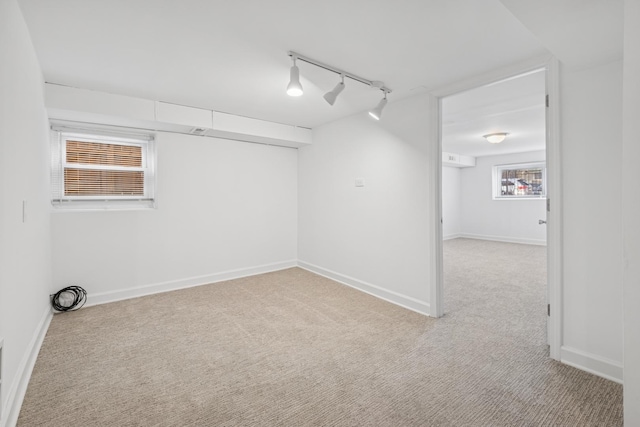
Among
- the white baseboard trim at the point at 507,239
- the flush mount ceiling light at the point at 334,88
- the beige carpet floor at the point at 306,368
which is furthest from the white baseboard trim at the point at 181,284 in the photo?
the white baseboard trim at the point at 507,239

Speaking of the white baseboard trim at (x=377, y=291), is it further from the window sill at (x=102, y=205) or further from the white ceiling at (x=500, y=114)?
the window sill at (x=102, y=205)

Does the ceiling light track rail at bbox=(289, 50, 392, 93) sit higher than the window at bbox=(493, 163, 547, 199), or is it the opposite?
the ceiling light track rail at bbox=(289, 50, 392, 93)

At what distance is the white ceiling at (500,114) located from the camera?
3.20m

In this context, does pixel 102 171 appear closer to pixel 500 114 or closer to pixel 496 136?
pixel 500 114

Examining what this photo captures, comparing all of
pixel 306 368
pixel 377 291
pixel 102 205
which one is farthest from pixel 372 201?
pixel 102 205

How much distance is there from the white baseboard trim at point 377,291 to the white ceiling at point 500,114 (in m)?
2.23

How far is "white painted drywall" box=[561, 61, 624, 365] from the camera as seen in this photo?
197cm

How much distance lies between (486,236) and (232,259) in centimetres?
720

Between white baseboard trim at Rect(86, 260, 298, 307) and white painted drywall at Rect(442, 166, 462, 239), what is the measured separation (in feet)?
17.5

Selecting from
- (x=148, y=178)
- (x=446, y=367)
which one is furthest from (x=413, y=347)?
(x=148, y=178)

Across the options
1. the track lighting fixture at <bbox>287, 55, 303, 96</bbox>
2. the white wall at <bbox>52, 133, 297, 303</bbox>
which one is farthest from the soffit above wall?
the white wall at <bbox>52, 133, 297, 303</bbox>

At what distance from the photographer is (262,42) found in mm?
2135

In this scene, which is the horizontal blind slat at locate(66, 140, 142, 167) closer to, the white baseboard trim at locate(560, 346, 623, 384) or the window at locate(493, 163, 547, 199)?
the white baseboard trim at locate(560, 346, 623, 384)

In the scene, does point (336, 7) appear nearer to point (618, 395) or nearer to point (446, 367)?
point (446, 367)
